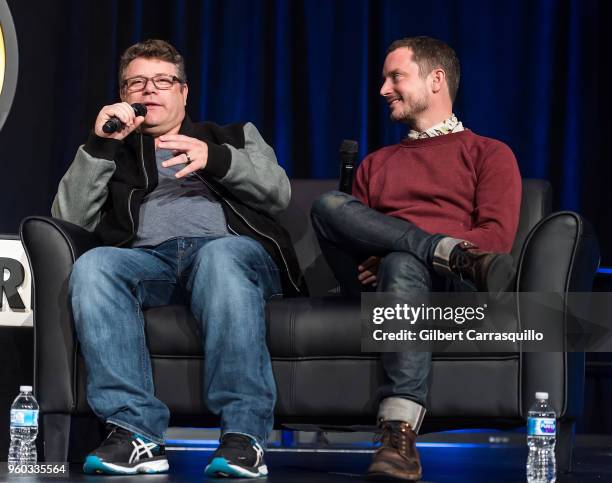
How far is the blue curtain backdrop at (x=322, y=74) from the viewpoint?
141 inches

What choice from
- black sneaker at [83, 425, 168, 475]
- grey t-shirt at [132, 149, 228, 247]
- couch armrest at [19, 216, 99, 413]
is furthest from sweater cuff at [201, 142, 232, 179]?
black sneaker at [83, 425, 168, 475]

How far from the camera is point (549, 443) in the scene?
205cm

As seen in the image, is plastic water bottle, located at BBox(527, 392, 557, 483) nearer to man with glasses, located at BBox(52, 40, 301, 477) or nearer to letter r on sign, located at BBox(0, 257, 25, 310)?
man with glasses, located at BBox(52, 40, 301, 477)

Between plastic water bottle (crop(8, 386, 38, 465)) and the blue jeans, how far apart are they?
0.59ft

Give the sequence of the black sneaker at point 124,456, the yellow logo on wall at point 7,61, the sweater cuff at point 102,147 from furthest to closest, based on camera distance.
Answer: the yellow logo on wall at point 7,61 < the sweater cuff at point 102,147 < the black sneaker at point 124,456

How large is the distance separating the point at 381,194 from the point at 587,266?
52cm

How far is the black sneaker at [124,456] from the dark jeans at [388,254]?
48 centimetres

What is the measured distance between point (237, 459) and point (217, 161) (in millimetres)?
691

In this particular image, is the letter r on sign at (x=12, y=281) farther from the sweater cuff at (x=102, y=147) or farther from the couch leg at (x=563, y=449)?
the couch leg at (x=563, y=449)

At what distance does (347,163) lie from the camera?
8.19 ft

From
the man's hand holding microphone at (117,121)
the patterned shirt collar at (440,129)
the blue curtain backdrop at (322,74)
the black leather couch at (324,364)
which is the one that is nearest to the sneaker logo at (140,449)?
the black leather couch at (324,364)

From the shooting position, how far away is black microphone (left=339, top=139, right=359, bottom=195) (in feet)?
8.10

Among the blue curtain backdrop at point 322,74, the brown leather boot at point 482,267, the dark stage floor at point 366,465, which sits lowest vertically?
the dark stage floor at point 366,465

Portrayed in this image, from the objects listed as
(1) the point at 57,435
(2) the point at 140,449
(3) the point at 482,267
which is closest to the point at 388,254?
(3) the point at 482,267
